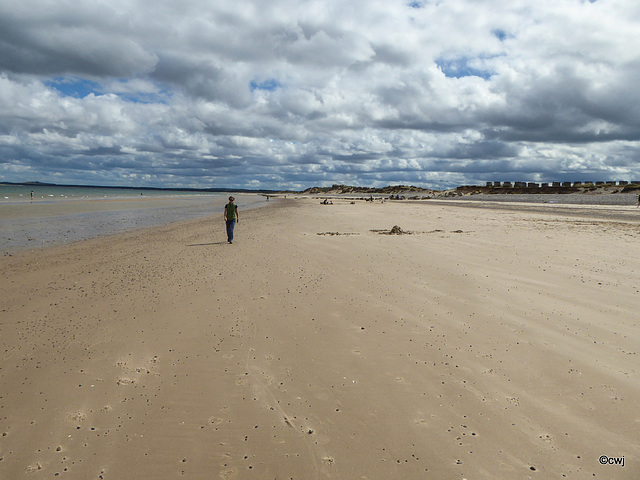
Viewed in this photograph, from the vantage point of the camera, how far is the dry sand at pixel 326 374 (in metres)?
3.50

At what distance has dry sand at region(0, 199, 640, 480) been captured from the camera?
350 centimetres

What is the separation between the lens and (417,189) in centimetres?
13512

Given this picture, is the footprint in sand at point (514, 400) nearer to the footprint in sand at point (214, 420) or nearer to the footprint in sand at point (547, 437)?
the footprint in sand at point (547, 437)

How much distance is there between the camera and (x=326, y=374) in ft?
16.1

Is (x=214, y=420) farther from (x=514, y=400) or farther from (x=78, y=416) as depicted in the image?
(x=514, y=400)

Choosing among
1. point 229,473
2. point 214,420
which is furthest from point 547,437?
point 214,420

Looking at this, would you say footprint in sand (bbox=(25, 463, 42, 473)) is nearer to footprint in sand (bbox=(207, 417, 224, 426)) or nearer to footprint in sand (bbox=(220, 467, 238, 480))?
footprint in sand (bbox=(207, 417, 224, 426))

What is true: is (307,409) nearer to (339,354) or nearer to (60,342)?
(339,354)

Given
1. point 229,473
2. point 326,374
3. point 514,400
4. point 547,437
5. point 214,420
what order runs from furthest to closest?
point 326,374 < point 514,400 < point 214,420 < point 547,437 < point 229,473

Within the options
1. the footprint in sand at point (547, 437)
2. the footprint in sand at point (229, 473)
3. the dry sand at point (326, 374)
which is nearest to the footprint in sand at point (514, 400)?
the dry sand at point (326, 374)

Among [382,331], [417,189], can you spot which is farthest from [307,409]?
[417,189]

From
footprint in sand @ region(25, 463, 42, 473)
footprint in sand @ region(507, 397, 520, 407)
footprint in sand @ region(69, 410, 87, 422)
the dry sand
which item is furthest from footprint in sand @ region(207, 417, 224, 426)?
footprint in sand @ region(507, 397, 520, 407)

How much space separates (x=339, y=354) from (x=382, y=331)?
3.54 ft

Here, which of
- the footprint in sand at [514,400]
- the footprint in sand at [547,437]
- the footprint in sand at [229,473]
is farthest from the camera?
the footprint in sand at [514,400]
